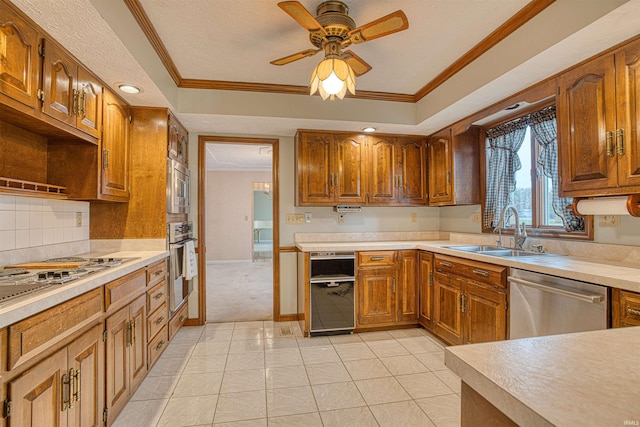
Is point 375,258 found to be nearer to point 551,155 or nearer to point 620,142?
point 551,155

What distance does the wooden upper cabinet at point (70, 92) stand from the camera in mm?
1683

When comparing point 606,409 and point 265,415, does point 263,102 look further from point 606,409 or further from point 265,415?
point 606,409

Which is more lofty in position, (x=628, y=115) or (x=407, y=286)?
(x=628, y=115)

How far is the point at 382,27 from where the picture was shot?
65.5 inches

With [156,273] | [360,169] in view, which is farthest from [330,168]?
[156,273]

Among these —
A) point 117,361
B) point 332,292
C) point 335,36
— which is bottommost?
point 117,361

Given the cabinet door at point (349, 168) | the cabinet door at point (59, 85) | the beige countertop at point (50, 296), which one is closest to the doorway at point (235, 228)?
the cabinet door at point (349, 168)

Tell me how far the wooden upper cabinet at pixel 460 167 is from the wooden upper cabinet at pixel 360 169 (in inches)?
12.6

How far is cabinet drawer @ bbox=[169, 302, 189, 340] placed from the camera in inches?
114

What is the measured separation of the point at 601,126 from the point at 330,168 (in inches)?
86.8

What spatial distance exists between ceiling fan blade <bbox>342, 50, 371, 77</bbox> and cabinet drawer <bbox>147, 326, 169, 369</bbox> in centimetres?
245

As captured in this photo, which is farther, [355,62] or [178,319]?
[178,319]

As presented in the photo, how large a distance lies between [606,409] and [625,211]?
191cm

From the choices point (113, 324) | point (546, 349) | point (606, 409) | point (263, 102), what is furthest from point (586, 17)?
point (113, 324)
